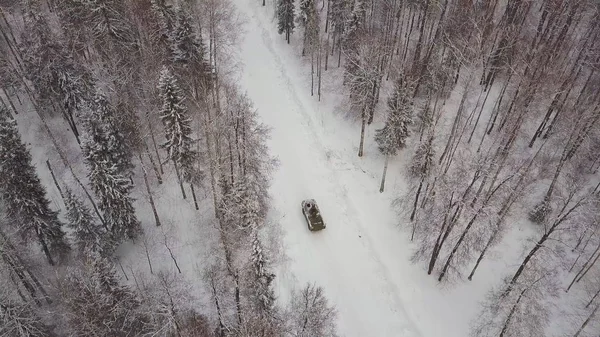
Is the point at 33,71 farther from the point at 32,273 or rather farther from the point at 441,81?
the point at 441,81

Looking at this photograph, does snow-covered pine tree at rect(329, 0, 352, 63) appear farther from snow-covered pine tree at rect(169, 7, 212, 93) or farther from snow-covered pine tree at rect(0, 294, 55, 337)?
snow-covered pine tree at rect(0, 294, 55, 337)

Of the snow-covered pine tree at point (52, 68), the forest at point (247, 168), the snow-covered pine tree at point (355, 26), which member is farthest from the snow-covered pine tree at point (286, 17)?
the snow-covered pine tree at point (52, 68)

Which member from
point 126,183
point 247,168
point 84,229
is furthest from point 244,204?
point 84,229

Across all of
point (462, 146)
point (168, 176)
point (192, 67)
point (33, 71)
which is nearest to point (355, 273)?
point (462, 146)

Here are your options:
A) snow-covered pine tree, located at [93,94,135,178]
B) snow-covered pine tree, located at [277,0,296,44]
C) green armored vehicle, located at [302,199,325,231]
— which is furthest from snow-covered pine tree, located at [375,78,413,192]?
snow-covered pine tree, located at [93,94,135,178]

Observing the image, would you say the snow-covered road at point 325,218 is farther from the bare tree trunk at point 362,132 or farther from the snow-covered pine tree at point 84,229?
the snow-covered pine tree at point 84,229

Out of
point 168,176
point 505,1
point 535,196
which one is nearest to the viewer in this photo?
point 535,196
